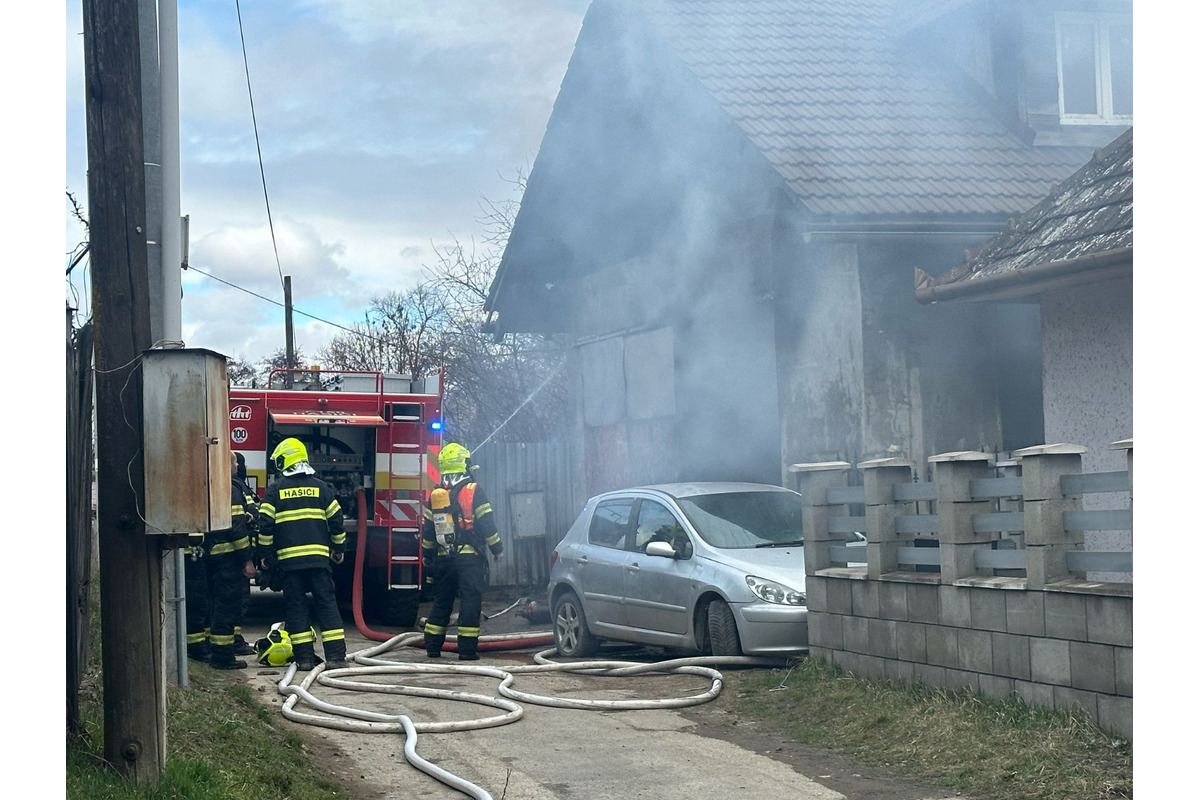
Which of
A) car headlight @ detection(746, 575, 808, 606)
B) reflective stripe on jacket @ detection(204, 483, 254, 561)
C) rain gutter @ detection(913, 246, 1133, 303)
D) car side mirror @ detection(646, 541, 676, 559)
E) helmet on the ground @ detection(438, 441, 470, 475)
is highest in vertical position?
rain gutter @ detection(913, 246, 1133, 303)

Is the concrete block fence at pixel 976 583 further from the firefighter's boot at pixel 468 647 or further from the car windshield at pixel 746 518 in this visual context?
the firefighter's boot at pixel 468 647

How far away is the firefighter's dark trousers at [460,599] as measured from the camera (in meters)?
11.0

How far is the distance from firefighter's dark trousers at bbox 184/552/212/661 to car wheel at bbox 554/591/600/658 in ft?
9.64

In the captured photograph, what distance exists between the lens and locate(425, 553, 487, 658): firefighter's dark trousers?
11.0 meters

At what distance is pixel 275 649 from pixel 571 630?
2490 mm

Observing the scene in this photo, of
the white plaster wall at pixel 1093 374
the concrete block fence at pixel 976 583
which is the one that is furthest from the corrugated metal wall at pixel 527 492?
the white plaster wall at pixel 1093 374

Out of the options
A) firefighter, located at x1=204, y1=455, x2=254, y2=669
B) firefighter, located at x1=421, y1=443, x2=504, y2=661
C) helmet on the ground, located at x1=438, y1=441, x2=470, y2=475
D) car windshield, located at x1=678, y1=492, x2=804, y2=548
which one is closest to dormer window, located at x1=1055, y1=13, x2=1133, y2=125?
car windshield, located at x1=678, y1=492, x2=804, y2=548

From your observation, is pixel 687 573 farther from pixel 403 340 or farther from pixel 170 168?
pixel 403 340

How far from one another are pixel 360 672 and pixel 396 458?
446 cm

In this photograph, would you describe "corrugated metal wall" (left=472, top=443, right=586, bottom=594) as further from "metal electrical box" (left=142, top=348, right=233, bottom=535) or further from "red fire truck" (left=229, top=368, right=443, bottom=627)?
"metal electrical box" (left=142, top=348, right=233, bottom=535)

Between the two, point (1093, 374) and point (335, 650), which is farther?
point (335, 650)

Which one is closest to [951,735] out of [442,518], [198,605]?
[442,518]

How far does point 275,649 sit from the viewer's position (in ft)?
34.1

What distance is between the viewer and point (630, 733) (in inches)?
302
